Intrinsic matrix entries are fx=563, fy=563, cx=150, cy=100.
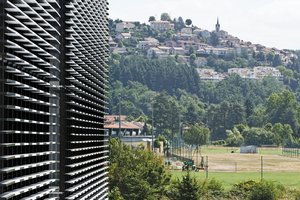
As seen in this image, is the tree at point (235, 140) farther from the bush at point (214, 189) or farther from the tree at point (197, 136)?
the bush at point (214, 189)

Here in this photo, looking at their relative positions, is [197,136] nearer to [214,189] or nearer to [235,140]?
[235,140]

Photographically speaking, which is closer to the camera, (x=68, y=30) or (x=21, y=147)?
(x=21, y=147)

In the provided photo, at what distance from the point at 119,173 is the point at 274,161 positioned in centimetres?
6529

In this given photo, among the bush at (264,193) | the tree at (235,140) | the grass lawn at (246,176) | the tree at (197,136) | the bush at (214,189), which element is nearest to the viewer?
the bush at (264,193)

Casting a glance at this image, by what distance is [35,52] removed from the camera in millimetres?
17438

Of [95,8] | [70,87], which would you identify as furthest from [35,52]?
[95,8]

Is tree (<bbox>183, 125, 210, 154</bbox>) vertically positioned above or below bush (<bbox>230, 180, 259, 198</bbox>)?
above

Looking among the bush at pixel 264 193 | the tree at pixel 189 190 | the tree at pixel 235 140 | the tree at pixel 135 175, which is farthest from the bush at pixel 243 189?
the tree at pixel 235 140

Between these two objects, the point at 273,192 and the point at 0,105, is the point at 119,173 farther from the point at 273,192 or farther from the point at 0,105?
the point at 0,105

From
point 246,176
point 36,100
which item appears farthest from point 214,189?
point 36,100

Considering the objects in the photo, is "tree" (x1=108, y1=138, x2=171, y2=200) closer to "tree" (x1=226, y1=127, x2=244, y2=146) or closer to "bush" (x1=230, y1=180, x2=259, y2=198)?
"bush" (x1=230, y1=180, x2=259, y2=198)

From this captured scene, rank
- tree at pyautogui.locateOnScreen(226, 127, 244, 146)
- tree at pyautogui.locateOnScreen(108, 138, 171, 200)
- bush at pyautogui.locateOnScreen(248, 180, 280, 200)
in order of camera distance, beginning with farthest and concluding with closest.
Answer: tree at pyautogui.locateOnScreen(226, 127, 244, 146) < bush at pyautogui.locateOnScreen(248, 180, 280, 200) < tree at pyautogui.locateOnScreen(108, 138, 171, 200)

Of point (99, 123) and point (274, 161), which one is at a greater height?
point (99, 123)

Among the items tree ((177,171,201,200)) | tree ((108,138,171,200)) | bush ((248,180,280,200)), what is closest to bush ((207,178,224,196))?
tree ((108,138,171,200))
